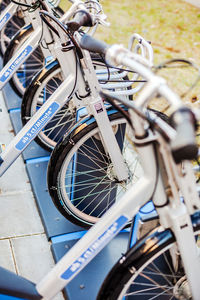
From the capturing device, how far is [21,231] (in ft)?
10.2

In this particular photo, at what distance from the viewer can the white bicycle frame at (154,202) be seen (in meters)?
1.67

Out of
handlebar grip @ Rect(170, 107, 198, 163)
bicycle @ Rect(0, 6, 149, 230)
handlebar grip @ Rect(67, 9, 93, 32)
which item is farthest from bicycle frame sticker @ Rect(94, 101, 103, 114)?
handlebar grip @ Rect(170, 107, 198, 163)

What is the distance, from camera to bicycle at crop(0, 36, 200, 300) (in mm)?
1647

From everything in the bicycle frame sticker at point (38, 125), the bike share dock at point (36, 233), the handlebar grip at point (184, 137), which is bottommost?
the bike share dock at point (36, 233)

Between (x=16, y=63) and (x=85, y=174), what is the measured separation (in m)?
1.04

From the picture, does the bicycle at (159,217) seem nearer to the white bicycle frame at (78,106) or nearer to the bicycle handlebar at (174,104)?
the bicycle handlebar at (174,104)

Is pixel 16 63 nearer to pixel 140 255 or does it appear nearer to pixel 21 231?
pixel 21 231

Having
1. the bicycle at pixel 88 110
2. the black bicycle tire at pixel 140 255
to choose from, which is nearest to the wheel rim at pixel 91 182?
the bicycle at pixel 88 110

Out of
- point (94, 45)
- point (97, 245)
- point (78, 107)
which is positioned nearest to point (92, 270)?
point (97, 245)

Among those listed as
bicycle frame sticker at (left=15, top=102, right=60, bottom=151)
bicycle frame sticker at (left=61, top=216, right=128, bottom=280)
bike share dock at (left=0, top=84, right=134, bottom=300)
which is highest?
bicycle frame sticker at (left=15, top=102, right=60, bottom=151)

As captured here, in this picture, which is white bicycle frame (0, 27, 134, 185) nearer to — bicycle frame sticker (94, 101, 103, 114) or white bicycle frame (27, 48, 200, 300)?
bicycle frame sticker (94, 101, 103, 114)

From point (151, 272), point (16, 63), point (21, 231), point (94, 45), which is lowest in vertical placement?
point (21, 231)

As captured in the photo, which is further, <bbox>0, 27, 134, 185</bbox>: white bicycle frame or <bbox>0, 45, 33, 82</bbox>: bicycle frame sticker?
<bbox>0, 45, 33, 82</bbox>: bicycle frame sticker

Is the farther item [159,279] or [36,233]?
[36,233]
